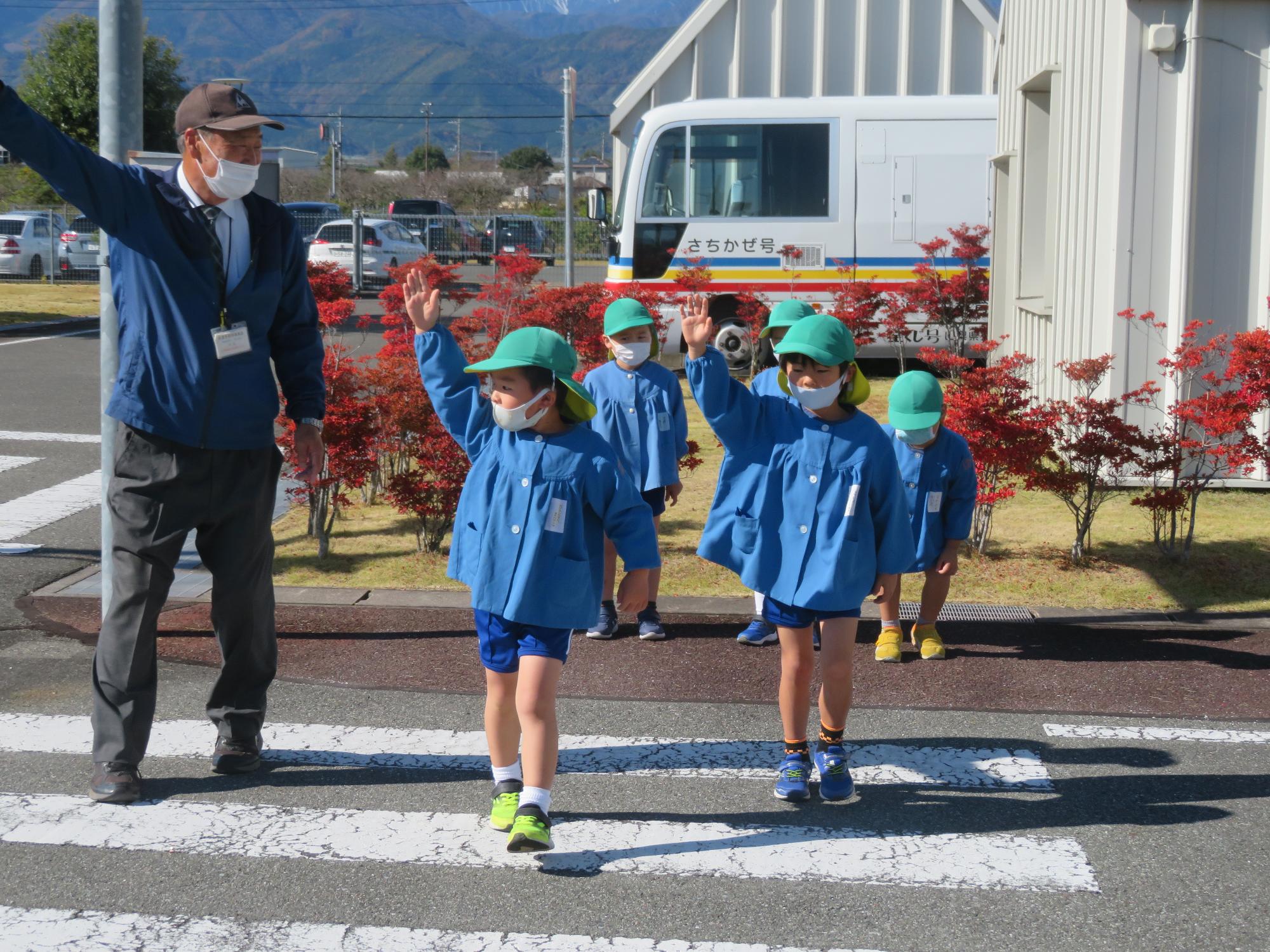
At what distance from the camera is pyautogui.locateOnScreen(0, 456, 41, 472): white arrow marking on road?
1068 cm

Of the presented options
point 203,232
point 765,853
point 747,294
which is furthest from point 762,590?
point 747,294

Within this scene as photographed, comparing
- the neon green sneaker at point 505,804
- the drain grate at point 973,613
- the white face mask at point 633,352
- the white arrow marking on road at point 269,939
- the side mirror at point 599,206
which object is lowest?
the white arrow marking on road at point 269,939

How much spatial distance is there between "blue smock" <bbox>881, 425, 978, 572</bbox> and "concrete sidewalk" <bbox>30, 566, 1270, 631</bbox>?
0.73 meters

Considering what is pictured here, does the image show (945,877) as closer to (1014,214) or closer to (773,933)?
Answer: (773,933)

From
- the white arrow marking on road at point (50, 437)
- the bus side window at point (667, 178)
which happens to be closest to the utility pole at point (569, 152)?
the bus side window at point (667, 178)

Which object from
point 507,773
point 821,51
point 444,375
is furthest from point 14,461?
point 821,51

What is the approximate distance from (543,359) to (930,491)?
8.54 ft

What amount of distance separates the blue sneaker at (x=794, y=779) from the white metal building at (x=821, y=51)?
1729 centimetres

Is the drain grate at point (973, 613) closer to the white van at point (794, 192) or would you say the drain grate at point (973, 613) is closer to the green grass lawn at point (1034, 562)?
the green grass lawn at point (1034, 562)

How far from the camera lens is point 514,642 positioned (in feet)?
13.8

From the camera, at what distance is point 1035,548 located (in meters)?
8.29

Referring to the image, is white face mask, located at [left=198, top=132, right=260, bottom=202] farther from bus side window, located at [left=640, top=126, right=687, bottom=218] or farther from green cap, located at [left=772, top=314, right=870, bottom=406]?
bus side window, located at [left=640, top=126, right=687, bottom=218]

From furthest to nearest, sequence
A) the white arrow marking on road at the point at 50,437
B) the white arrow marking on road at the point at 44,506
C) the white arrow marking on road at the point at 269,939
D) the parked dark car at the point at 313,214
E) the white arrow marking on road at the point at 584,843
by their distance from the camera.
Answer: the parked dark car at the point at 313,214 < the white arrow marking on road at the point at 50,437 < the white arrow marking on road at the point at 44,506 < the white arrow marking on road at the point at 584,843 < the white arrow marking on road at the point at 269,939

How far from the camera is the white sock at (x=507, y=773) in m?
4.27
